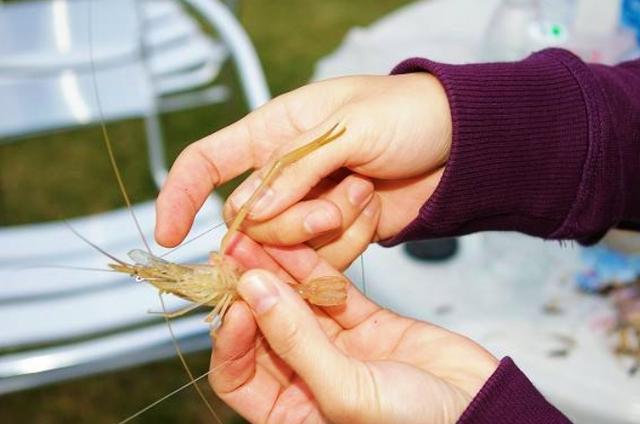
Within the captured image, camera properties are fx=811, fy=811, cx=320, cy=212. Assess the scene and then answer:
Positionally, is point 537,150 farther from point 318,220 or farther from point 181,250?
point 181,250

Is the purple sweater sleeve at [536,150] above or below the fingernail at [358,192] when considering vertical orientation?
above

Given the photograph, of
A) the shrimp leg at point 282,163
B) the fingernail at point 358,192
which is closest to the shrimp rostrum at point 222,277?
the shrimp leg at point 282,163

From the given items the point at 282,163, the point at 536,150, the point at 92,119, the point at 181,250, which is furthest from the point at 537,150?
the point at 92,119

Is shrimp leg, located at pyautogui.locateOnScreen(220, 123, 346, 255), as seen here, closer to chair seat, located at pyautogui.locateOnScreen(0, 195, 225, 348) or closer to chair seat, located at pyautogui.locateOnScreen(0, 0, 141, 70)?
chair seat, located at pyautogui.locateOnScreen(0, 195, 225, 348)

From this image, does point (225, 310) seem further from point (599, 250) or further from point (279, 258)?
point (599, 250)

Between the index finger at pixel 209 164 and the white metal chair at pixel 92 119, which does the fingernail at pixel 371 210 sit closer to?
the index finger at pixel 209 164

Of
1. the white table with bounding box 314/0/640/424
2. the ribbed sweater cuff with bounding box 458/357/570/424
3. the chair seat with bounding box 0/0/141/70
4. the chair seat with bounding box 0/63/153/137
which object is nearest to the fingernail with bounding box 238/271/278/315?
the ribbed sweater cuff with bounding box 458/357/570/424

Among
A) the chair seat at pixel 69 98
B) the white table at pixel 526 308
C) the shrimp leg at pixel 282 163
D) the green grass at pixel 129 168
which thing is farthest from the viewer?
the green grass at pixel 129 168
